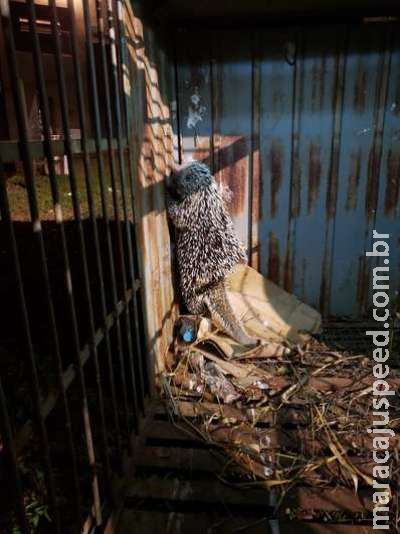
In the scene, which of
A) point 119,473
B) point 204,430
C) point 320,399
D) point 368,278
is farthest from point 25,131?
point 368,278

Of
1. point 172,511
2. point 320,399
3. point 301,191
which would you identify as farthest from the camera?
point 301,191

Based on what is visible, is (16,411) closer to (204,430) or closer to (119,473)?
(119,473)

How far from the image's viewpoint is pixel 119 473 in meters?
1.73

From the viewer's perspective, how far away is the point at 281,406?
216 centimetres

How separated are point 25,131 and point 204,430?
1679mm

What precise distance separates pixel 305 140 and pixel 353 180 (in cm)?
49

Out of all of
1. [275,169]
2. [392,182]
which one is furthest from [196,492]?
[392,182]

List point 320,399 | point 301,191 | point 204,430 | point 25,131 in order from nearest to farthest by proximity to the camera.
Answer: point 25,131 < point 204,430 < point 320,399 < point 301,191

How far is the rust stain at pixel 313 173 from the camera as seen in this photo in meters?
2.84

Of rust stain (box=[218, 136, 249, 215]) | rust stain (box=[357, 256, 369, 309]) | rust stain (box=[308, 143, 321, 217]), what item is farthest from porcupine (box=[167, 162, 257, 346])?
rust stain (box=[357, 256, 369, 309])

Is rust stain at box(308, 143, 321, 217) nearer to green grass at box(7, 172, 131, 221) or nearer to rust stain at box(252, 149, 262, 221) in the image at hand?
rust stain at box(252, 149, 262, 221)

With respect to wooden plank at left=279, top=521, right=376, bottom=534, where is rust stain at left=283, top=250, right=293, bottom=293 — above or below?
above

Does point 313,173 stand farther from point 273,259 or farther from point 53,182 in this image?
point 53,182

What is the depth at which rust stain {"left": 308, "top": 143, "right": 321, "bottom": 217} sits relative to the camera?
2842 millimetres
